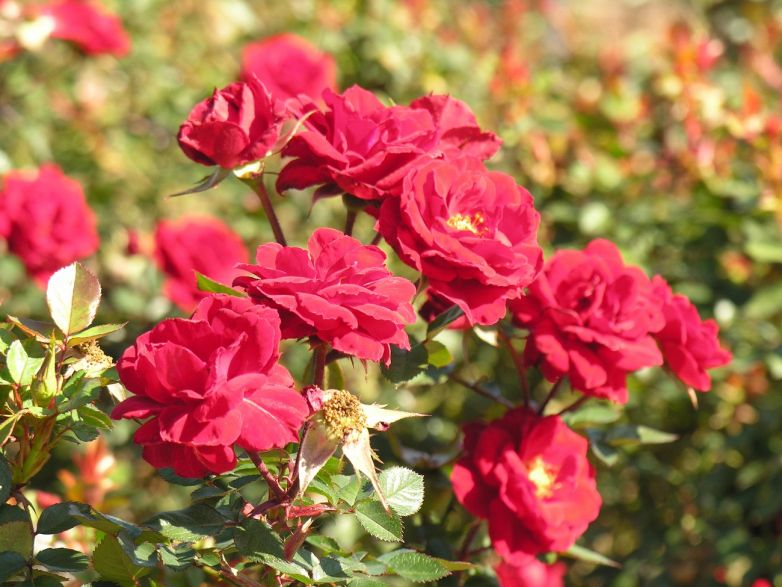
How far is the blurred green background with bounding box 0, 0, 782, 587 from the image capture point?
1.81 metres

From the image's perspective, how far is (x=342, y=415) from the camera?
73 centimetres

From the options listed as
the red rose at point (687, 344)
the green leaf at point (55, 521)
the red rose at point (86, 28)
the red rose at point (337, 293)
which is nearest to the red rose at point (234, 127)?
the red rose at point (337, 293)

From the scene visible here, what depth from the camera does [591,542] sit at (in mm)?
1898

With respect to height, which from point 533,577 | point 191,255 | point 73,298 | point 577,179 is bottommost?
point 533,577

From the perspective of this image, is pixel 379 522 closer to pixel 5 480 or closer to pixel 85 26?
pixel 5 480

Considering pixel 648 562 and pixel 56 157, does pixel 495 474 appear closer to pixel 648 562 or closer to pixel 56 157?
pixel 648 562

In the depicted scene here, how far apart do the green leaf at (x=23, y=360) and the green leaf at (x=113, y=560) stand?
14 centimetres

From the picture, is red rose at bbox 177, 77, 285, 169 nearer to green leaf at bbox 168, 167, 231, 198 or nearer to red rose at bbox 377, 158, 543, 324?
green leaf at bbox 168, 167, 231, 198

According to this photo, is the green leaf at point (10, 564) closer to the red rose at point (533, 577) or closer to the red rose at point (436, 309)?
the red rose at point (436, 309)

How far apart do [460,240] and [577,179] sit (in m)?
1.23

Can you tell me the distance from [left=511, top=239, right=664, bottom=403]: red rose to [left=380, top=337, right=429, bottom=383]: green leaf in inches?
4.3

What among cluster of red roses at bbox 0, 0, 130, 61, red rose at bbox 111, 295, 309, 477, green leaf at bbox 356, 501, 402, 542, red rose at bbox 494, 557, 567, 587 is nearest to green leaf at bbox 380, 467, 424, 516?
green leaf at bbox 356, 501, 402, 542

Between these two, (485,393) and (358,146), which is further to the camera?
(485,393)

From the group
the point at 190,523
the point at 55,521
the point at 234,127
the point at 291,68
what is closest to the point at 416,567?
the point at 190,523
